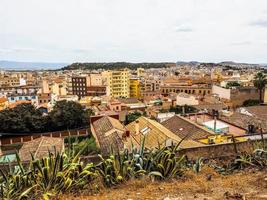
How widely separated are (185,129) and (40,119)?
23.0 meters

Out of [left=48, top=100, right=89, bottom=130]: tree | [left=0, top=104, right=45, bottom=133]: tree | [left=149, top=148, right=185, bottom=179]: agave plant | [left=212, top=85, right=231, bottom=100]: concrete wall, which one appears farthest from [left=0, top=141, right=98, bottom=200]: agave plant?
[left=212, top=85, right=231, bottom=100]: concrete wall

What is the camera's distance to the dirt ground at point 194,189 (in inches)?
185

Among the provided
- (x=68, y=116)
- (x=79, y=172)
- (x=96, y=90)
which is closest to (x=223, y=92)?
(x=96, y=90)

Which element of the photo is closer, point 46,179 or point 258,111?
point 46,179

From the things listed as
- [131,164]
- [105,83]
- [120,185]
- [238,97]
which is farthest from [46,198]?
[105,83]

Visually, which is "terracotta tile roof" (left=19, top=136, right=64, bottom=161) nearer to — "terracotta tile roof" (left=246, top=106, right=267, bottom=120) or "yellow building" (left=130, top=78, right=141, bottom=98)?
"terracotta tile roof" (left=246, top=106, right=267, bottom=120)

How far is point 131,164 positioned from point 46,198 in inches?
72.0

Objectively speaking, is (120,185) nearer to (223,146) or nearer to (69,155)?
(69,155)

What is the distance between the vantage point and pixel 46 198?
4414 millimetres

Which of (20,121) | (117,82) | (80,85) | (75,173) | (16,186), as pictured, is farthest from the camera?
(117,82)

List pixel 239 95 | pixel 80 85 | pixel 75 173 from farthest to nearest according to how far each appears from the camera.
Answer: pixel 80 85 < pixel 239 95 < pixel 75 173

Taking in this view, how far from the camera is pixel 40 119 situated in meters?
38.1

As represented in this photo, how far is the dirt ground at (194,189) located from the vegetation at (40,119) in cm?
3193

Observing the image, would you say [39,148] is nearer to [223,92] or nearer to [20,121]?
[20,121]
